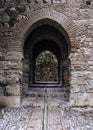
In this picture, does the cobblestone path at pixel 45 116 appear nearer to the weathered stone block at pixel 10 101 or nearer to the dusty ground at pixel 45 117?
the dusty ground at pixel 45 117

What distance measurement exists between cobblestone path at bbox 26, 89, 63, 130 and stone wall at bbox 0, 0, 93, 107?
2.02 ft

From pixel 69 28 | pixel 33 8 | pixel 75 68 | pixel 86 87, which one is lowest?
pixel 86 87

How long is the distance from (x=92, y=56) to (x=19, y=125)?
308cm

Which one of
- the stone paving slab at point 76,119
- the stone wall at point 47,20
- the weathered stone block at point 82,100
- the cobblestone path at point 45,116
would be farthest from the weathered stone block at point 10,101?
the weathered stone block at point 82,100

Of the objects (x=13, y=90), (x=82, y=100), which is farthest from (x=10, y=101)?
(x=82, y=100)

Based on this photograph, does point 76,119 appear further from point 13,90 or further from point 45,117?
point 13,90

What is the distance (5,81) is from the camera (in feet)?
25.0

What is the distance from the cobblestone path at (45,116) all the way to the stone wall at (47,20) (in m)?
0.61

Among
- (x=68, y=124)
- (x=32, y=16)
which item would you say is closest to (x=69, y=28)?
(x=32, y=16)

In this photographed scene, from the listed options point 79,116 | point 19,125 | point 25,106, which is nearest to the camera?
point 19,125

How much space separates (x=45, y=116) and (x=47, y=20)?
9.50ft

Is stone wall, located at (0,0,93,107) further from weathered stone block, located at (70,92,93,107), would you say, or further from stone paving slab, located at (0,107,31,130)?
stone paving slab, located at (0,107,31,130)

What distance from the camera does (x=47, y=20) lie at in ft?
25.5

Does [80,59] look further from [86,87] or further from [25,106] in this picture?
[25,106]
